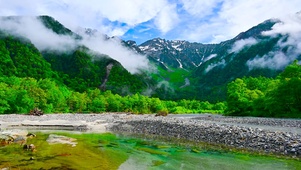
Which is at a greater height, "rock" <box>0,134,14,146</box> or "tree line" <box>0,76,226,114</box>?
"tree line" <box>0,76,226,114</box>

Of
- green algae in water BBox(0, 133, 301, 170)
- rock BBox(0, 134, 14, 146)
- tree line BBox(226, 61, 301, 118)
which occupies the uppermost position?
tree line BBox(226, 61, 301, 118)

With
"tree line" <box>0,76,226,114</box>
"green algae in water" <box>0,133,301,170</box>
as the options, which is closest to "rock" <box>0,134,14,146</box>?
"green algae in water" <box>0,133,301,170</box>

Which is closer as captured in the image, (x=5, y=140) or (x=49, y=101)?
(x=5, y=140)

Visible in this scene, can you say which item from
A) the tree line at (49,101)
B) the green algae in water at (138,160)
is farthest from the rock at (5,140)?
the tree line at (49,101)

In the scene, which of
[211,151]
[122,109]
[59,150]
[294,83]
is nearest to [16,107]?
[122,109]

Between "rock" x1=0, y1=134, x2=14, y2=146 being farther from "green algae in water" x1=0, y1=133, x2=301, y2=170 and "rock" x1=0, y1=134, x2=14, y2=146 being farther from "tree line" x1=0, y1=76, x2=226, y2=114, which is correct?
"tree line" x1=0, y1=76, x2=226, y2=114

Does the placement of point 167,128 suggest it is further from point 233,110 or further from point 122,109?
point 122,109

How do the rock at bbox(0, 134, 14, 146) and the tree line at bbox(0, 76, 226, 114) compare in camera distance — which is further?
the tree line at bbox(0, 76, 226, 114)

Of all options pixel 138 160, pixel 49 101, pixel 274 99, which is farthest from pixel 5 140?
pixel 49 101

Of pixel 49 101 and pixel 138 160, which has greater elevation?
pixel 49 101

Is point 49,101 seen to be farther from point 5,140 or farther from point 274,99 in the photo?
point 274,99

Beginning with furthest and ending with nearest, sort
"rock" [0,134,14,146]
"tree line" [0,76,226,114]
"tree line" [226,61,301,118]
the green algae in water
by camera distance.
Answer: "tree line" [0,76,226,114] < "tree line" [226,61,301,118] < "rock" [0,134,14,146] < the green algae in water

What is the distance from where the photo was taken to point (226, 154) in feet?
82.5

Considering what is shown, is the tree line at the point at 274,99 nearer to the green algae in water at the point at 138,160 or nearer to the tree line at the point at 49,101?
the tree line at the point at 49,101
